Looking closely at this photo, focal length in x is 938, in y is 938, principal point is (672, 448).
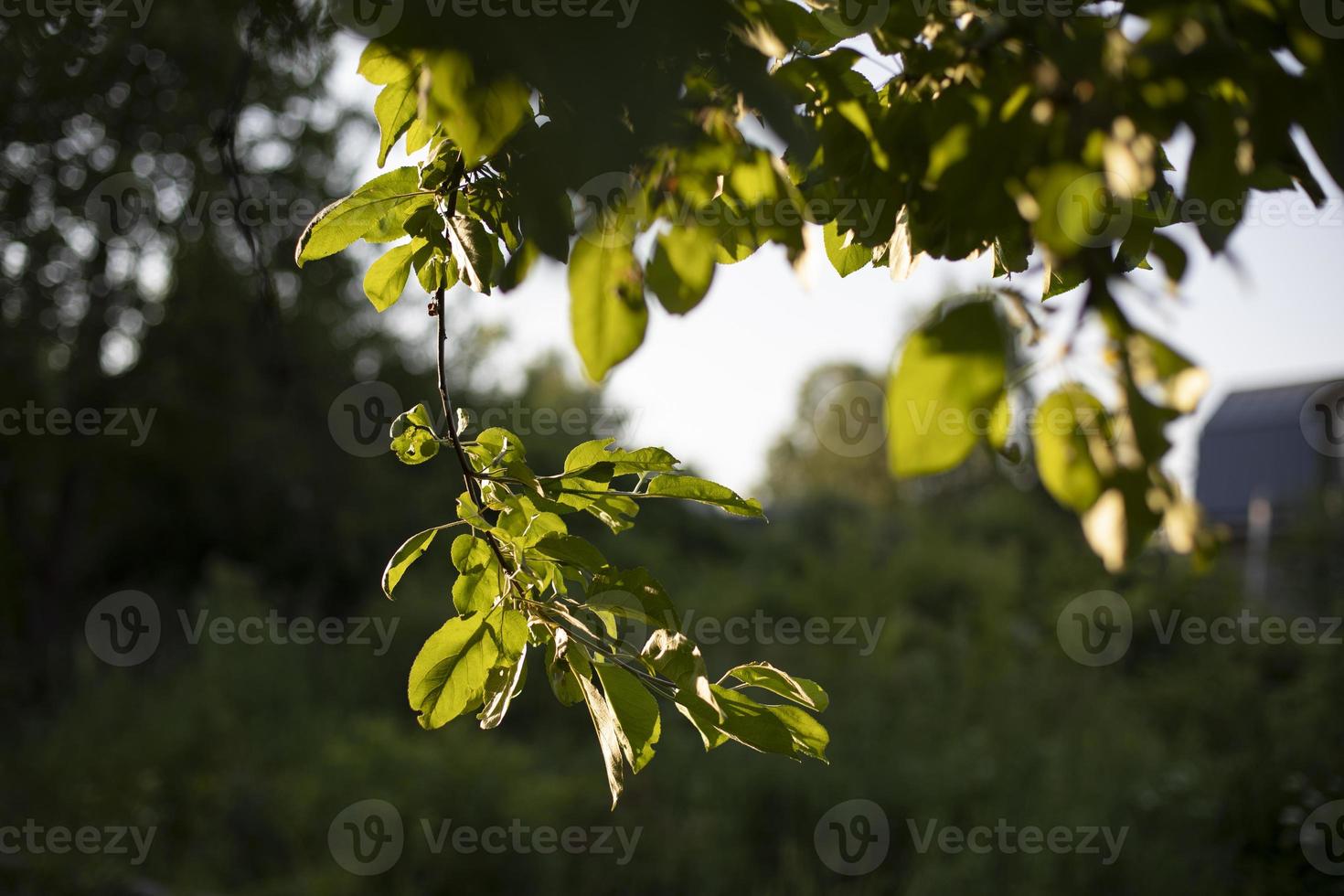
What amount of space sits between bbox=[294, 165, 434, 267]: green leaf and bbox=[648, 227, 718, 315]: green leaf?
27 cm

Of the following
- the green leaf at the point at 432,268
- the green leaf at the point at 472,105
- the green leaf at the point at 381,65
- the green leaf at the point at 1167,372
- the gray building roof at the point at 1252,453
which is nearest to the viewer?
the green leaf at the point at 1167,372

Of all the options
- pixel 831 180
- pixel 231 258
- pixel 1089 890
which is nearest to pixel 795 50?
pixel 831 180

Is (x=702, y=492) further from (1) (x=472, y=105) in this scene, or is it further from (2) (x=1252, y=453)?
(2) (x=1252, y=453)

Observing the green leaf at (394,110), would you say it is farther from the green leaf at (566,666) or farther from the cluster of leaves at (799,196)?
the green leaf at (566,666)

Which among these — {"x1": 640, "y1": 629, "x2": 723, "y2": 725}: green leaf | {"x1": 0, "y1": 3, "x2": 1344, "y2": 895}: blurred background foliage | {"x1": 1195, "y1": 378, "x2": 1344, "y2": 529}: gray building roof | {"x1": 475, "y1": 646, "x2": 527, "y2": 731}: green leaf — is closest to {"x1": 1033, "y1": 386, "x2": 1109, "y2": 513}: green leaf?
{"x1": 640, "y1": 629, "x2": 723, "y2": 725}: green leaf

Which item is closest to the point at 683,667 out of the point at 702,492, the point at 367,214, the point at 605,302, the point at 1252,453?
the point at 702,492

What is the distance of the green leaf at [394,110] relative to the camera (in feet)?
2.88

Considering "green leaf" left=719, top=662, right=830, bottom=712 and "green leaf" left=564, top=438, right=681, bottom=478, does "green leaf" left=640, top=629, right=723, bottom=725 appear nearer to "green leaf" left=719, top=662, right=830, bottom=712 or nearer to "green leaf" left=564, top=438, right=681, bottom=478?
"green leaf" left=719, top=662, right=830, bottom=712

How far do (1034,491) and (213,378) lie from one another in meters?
11.2

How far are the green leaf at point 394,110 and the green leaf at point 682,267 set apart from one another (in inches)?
10.9

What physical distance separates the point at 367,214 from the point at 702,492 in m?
0.44

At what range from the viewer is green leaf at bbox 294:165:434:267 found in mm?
925

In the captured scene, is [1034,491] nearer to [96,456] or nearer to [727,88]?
[96,456]

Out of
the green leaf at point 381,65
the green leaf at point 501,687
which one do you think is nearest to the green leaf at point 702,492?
the green leaf at point 501,687
